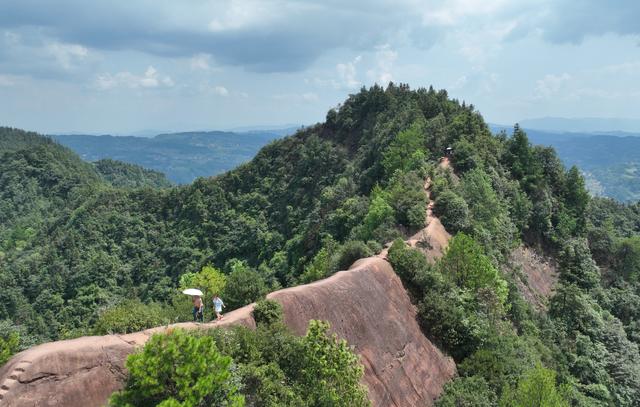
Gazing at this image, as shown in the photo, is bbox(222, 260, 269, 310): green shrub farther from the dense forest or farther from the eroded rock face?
the eroded rock face

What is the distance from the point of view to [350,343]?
83.8 feet

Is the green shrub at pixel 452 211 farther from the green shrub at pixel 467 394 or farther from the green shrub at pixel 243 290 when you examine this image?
the green shrub at pixel 243 290

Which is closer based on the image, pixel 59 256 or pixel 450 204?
pixel 450 204

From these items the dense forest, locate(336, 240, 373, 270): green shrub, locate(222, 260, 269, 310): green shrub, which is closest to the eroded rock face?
the dense forest

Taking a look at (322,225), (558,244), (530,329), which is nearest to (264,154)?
(322,225)

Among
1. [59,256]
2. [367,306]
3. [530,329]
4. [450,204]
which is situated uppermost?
[450,204]

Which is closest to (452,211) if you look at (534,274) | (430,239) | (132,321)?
(430,239)

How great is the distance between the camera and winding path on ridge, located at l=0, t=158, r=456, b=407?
635 inches

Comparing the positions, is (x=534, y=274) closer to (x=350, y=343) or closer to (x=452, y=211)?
(x=452, y=211)

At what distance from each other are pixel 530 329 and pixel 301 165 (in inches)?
2372

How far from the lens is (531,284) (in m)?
49.1

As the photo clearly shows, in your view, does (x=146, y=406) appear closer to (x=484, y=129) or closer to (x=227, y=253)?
(x=484, y=129)

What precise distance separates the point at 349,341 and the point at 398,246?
30.8 ft

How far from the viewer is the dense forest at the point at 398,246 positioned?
30.3m
